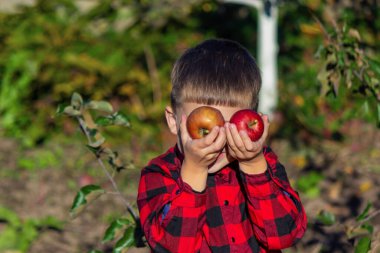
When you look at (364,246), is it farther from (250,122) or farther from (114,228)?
(114,228)

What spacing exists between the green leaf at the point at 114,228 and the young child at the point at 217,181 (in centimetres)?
48

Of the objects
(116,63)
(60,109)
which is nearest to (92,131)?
(60,109)

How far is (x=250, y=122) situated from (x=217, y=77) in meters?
0.28

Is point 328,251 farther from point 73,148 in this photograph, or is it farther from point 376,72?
point 73,148

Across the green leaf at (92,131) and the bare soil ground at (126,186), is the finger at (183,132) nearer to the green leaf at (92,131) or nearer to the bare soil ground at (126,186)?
the green leaf at (92,131)

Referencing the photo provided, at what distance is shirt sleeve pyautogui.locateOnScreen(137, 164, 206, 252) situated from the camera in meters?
2.37

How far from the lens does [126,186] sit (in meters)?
5.44

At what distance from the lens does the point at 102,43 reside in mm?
6629

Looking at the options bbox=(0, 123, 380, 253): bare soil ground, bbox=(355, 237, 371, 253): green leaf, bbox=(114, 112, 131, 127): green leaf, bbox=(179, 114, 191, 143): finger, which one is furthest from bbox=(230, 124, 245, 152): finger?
bbox=(0, 123, 380, 253): bare soil ground

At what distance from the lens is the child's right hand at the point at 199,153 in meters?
2.26

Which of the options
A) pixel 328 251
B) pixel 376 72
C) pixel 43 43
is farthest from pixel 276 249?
pixel 43 43

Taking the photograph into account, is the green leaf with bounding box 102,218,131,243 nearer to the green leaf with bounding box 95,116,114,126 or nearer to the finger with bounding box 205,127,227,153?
the green leaf with bounding box 95,116,114,126

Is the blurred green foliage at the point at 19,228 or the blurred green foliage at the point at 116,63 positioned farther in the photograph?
the blurred green foliage at the point at 116,63

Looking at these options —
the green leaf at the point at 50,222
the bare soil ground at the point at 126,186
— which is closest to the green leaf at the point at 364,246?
the bare soil ground at the point at 126,186
